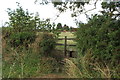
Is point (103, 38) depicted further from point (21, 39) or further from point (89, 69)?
point (21, 39)

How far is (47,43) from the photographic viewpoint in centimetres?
534

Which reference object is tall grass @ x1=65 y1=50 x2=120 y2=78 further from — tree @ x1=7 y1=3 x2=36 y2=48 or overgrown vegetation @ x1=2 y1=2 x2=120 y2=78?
tree @ x1=7 y1=3 x2=36 y2=48

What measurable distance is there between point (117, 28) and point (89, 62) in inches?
39.9

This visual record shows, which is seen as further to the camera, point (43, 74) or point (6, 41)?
point (6, 41)

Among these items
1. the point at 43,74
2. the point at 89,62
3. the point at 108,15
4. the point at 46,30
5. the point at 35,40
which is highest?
the point at 108,15

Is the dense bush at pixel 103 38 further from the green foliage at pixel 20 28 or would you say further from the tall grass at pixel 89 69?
the green foliage at pixel 20 28

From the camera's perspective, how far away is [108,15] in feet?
13.0

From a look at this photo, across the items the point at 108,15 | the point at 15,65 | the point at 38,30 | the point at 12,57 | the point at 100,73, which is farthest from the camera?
the point at 38,30

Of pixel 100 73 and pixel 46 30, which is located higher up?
pixel 46 30

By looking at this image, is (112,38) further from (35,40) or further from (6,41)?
(6,41)

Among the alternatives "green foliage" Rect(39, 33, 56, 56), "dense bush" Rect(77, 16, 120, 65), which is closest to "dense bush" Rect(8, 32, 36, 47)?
"green foliage" Rect(39, 33, 56, 56)

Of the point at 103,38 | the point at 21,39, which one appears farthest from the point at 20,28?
the point at 103,38

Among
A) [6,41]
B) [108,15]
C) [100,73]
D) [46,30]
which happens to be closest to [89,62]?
[100,73]

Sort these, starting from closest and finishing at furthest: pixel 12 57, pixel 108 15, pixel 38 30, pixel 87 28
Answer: pixel 108 15, pixel 87 28, pixel 12 57, pixel 38 30
